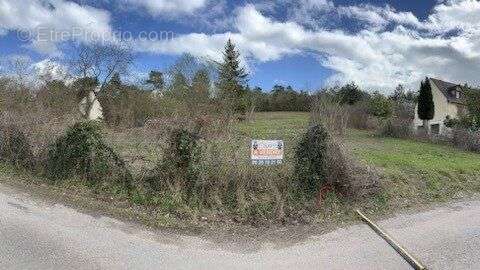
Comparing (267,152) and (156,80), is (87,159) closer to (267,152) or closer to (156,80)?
(267,152)

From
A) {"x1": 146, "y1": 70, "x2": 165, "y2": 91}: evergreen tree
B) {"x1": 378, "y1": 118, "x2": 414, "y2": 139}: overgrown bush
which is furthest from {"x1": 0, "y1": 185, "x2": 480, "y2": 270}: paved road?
{"x1": 146, "y1": 70, "x2": 165, "y2": 91}: evergreen tree

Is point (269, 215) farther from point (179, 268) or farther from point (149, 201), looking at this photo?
point (179, 268)

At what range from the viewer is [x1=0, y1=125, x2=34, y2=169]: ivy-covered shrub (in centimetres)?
1153

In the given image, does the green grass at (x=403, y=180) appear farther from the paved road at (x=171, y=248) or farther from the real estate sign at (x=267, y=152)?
the paved road at (x=171, y=248)

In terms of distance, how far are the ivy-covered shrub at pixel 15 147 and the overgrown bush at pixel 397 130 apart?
2680 cm

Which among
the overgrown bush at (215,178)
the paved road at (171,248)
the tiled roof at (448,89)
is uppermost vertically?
the tiled roof at (448,89)

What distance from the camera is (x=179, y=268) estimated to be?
6.05 m

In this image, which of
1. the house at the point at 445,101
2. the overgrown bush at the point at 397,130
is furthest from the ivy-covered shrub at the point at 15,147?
the house at the point at 445,101

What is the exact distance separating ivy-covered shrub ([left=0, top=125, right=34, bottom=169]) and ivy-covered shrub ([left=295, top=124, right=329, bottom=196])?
22.6ft

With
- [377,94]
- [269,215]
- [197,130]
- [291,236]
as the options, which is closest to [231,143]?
[197,130]

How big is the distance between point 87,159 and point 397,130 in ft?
89.8

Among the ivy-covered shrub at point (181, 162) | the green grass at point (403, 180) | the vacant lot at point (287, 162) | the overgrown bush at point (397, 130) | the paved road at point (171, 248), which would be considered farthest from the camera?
the overgrown bush at point (397, 130)

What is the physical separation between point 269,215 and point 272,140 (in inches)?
73.6

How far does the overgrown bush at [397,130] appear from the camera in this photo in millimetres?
32594
